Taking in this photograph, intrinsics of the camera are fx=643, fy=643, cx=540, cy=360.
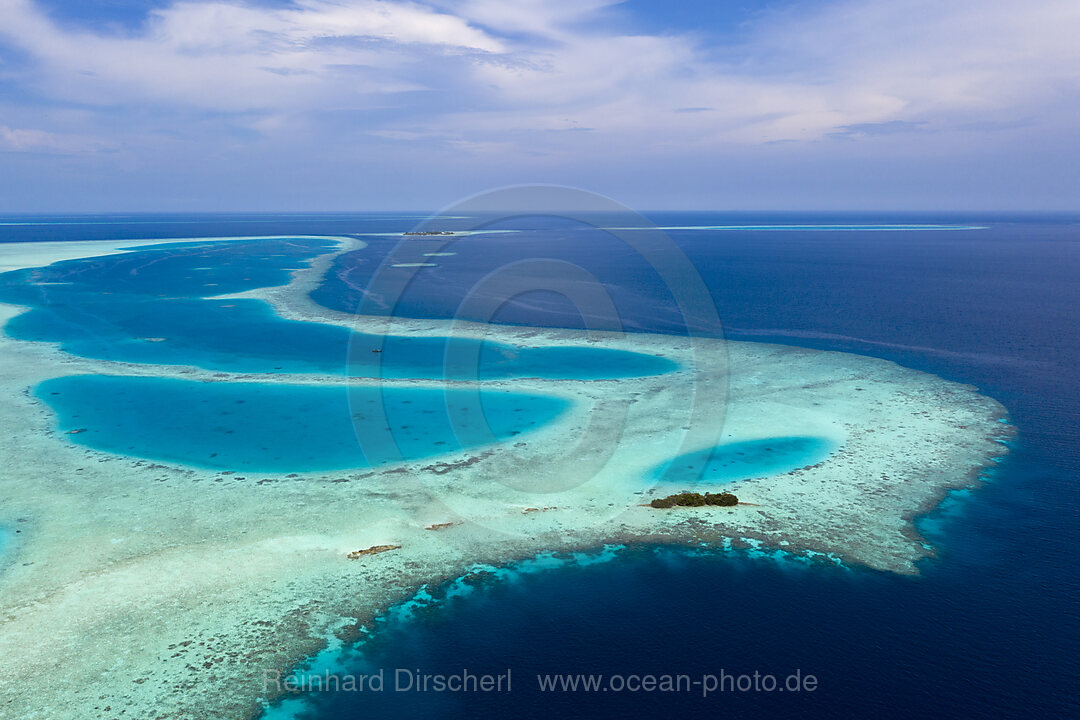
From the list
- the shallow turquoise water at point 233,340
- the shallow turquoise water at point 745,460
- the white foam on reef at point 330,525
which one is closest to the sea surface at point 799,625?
the white foam on reef at point 330,525

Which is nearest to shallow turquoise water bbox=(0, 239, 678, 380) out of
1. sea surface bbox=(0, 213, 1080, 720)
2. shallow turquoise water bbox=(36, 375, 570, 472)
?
shallow turquoise water bbox=(36, 375, 570, 472)

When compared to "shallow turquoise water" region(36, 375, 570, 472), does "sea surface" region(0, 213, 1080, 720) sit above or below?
below

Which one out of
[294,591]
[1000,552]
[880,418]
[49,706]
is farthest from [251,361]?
[1000,552]

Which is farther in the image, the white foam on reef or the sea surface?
the white foam on reef

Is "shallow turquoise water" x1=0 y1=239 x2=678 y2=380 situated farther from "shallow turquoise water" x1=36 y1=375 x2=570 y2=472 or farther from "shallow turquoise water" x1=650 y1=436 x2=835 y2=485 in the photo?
"shallow turquoise water" x1=650 y1=436 x2=835 y2=485

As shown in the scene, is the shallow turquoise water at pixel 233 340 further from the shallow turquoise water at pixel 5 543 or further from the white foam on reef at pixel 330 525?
the shallow turquoise water at pixel 5 543

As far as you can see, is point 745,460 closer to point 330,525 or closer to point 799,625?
point 799,625

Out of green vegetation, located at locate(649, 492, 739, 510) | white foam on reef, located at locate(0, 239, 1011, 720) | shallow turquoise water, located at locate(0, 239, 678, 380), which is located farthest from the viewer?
shallow turquoise water, located at locate(0, 239, 678, 380)
